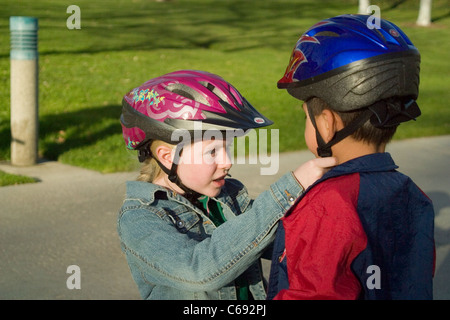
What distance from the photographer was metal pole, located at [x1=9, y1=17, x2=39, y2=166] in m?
7.12

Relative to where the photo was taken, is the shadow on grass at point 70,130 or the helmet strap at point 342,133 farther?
the shadow on grass at point 70,130

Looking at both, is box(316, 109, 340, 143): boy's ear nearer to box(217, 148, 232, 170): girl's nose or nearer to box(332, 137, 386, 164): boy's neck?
box(332, 137, 386, 164): boy's neck

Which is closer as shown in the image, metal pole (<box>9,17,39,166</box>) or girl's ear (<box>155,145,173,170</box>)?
girl's ear (<box>155,145,173,170</box>)

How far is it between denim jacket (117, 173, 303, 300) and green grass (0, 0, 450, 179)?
1.87 metres

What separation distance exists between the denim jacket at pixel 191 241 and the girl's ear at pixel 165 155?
0.49 ft

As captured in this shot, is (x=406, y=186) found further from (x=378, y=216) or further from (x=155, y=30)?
(x=155, y=30)

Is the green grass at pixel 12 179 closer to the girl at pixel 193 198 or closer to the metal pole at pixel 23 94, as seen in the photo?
the metal pole at pixel 23 94

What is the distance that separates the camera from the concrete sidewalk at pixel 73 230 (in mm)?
4695

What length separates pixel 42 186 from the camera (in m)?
6.54

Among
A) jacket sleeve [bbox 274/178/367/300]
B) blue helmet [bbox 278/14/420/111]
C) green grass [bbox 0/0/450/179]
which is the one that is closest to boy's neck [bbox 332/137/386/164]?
blue helmet [bbox 278/14/420/111]

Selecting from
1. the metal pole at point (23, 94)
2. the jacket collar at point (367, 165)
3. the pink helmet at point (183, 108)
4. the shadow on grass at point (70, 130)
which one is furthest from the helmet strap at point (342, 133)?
the shadow on grass at point (70, 130)

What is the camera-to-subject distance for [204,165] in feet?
8.75

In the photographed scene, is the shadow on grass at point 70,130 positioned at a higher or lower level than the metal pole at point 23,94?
lower

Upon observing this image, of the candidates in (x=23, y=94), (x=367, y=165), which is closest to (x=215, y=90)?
(x=367, y=165)
